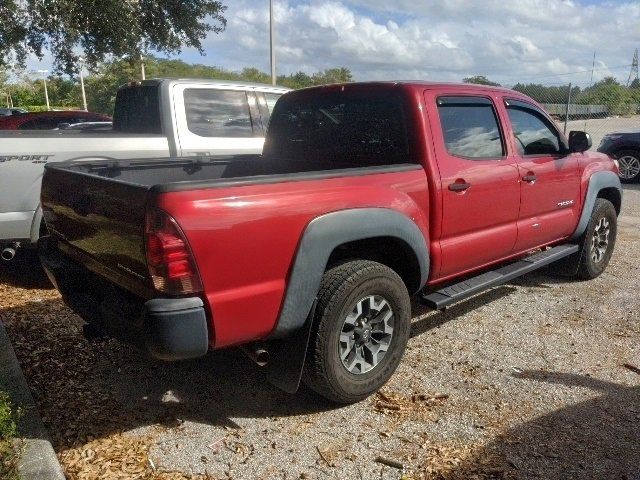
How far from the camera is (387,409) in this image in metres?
3.27

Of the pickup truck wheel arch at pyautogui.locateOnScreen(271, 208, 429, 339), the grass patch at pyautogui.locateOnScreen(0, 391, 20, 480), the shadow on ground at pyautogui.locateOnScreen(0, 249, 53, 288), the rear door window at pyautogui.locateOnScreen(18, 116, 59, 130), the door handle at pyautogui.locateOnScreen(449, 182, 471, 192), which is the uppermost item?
the rear door window at pyautogui.locateOnScreen(18, 116, 59, 130)

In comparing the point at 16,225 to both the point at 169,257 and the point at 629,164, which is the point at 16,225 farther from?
the point at 629,164

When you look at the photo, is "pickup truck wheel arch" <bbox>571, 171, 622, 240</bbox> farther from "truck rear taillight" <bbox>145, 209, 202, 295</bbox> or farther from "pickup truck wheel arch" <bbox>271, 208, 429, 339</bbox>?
"truck rear taillight" <bbox>145, 209, 202, 295</bbox>

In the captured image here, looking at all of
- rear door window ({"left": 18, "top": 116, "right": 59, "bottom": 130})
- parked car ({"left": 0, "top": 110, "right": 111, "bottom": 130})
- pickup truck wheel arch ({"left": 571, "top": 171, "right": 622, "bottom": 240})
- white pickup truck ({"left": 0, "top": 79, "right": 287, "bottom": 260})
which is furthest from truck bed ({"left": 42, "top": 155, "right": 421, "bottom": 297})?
rear door window ({"left": 18, "top": 116, "right": 59, "bottom": 130})

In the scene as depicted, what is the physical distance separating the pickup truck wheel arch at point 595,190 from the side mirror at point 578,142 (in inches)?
16.5

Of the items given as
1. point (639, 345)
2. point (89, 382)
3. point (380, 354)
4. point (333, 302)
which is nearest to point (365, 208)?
point (333, 302)

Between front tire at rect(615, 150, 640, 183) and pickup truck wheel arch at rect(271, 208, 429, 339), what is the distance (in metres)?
10.8

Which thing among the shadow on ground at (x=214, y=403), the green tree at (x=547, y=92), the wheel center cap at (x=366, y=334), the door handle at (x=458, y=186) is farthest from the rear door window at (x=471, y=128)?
the green tree at (x=547, y=92)

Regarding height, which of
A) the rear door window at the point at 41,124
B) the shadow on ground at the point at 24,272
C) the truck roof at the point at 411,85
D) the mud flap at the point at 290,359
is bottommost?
the shadow on ground at the point at 24,272

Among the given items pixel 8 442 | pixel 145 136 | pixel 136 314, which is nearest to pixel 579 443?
pixel 136 314

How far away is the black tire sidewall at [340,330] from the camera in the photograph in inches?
118

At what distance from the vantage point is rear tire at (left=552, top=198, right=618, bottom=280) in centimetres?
536

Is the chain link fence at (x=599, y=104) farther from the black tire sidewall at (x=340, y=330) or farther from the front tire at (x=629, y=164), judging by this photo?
the black tire sidewall at (x=340, y=330)

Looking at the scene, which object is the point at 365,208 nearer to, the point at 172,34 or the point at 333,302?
the point at 333,302
